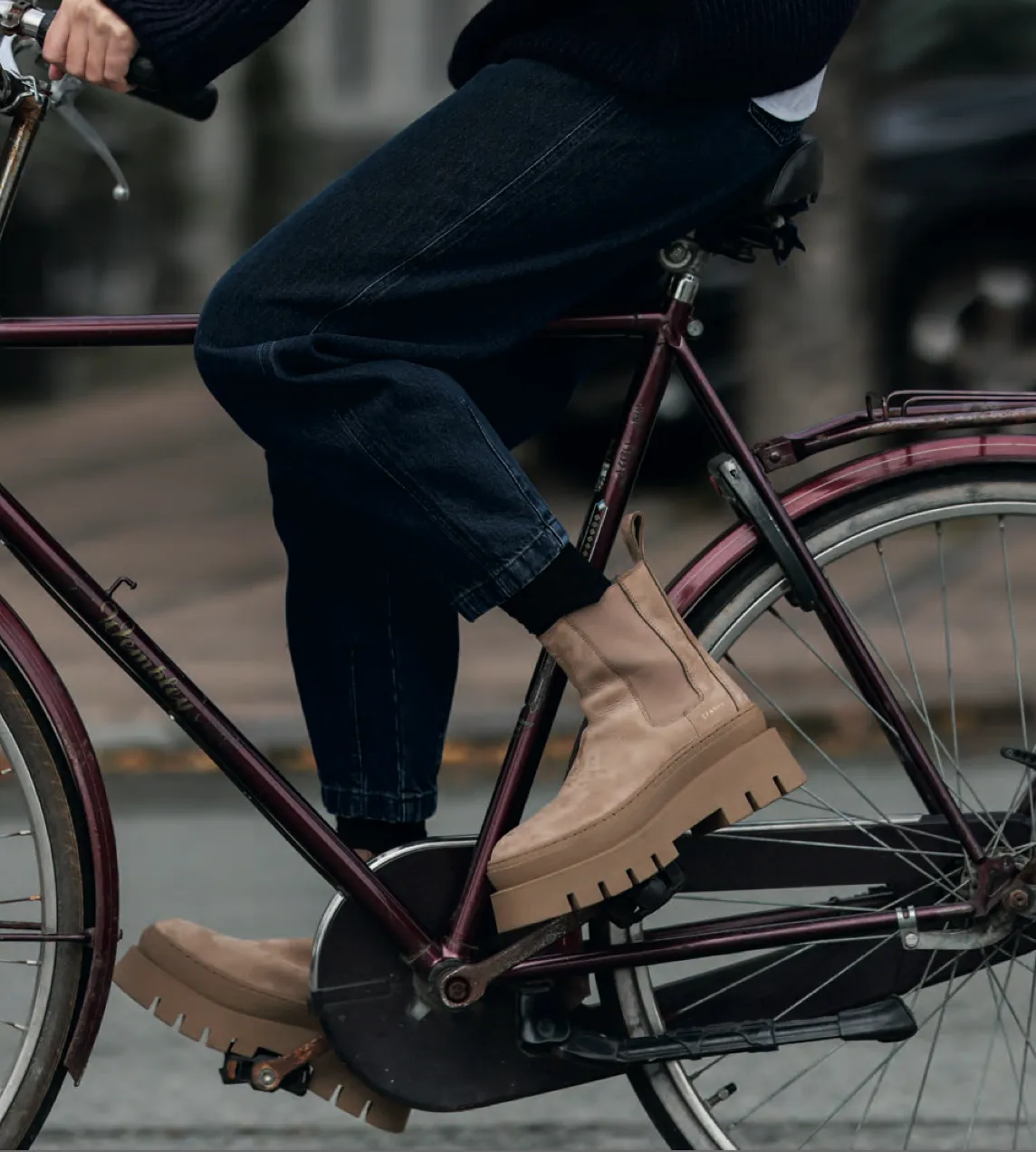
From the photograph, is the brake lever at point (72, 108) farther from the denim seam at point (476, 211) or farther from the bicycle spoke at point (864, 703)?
the bicycle spoke at point (864, 703)

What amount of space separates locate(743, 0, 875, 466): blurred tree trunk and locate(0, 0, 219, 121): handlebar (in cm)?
505

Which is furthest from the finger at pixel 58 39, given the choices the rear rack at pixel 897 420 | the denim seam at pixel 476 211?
the rear rack at pixel 897 420

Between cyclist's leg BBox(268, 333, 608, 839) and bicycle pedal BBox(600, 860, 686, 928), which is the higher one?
cyclist's leg BBox(268, 333, 608, 839)

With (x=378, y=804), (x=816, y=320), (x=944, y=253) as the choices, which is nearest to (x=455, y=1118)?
(x=378, y=804)

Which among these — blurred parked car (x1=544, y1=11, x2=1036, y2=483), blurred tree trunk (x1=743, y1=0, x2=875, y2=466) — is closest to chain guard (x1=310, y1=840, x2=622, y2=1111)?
blurred tree trunk (x1=743, y1=0, x2=875, y2=466)

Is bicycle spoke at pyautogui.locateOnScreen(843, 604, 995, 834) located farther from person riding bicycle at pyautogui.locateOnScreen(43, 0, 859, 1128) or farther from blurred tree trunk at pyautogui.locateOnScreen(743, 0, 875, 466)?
blurred tree trunk at pyautogui.locateOnScreen(743, 0, 875, 466)

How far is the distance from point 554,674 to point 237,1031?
1.89ft

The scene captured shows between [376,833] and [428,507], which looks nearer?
[428,507]

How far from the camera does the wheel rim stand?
2.45m

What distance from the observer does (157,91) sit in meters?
2.25

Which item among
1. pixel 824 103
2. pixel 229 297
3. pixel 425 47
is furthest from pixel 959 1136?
pixel 425 47

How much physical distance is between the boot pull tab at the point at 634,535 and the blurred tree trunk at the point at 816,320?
494 cm

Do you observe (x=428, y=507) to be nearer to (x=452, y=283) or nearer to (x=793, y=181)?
(x=452, y=283)

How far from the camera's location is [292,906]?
4113mm
